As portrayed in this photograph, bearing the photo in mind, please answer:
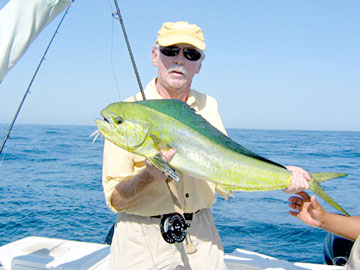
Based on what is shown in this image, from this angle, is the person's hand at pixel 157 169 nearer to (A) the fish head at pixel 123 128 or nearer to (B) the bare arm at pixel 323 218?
(A) the fish head at pixel 123 128

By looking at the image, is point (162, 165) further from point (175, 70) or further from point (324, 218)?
point (324, 218)

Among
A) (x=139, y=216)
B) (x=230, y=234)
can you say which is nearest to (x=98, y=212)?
(x=230, y=234)

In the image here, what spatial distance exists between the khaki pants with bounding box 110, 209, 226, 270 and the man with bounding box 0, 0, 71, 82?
4.61ft

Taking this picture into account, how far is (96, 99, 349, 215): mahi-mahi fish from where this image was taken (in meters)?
2.13

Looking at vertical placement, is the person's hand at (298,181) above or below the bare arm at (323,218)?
above

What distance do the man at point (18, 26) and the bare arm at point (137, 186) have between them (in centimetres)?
98

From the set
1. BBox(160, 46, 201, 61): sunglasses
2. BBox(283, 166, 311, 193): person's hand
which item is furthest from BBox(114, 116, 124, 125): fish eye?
BBox(283, 166, 311, 193): person's hand

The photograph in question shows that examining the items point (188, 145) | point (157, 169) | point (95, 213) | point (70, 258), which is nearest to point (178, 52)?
point (188, 145)

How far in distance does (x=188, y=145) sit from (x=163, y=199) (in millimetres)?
570

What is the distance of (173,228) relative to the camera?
2.47m

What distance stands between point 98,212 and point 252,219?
4.19 meters

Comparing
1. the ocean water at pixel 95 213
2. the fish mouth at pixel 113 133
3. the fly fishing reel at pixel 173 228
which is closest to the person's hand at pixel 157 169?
the fish mouth at pixel 113 133

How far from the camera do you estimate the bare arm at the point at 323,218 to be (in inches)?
90.7

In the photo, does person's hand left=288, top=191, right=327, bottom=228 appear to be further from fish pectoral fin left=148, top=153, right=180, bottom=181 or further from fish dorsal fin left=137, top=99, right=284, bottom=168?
fish pectoral fin left=148, top=153, right=180, bottom=181
